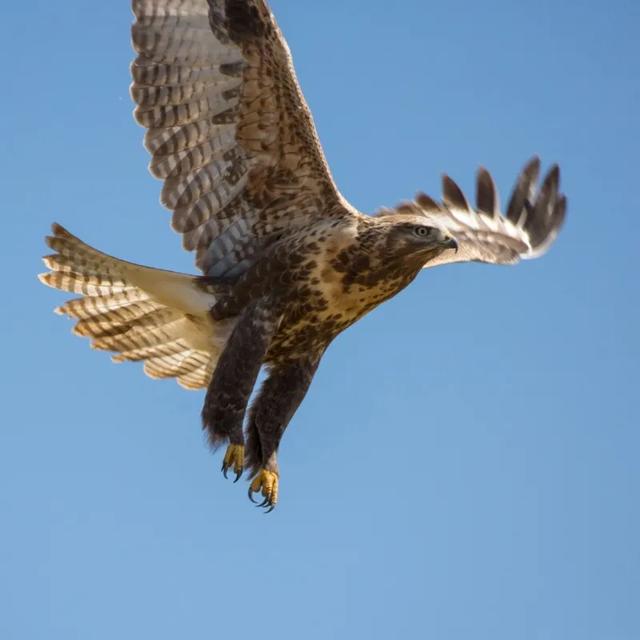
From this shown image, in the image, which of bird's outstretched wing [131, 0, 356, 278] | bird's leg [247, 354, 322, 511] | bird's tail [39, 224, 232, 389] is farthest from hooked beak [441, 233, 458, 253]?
bird's tail [39, 224, 232, 389]

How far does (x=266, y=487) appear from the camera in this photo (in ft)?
37.6

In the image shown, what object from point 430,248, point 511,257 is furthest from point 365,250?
point 511,257

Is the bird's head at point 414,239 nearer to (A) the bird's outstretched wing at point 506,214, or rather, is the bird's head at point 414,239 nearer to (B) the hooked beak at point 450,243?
(B) the hooked beak at point 450,243

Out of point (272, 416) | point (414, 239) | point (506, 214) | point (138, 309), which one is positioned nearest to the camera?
point (414, 239)

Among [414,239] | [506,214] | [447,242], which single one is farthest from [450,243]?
[506,214]

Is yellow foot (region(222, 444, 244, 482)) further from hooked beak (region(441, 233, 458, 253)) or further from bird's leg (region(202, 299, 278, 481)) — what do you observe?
hooked beak (region(441, 233, 458, 253))

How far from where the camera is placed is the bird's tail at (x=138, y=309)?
470 inches

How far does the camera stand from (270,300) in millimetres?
11445

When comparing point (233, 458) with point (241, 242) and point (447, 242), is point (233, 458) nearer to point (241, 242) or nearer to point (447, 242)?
point (241, 242)

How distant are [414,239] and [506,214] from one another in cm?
391

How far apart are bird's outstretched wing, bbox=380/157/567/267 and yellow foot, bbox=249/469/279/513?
3.72 metres

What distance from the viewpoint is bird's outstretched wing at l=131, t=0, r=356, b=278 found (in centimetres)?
1136

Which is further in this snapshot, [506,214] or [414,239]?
[506,214]

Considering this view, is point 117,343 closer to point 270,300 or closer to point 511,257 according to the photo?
point 270,300
